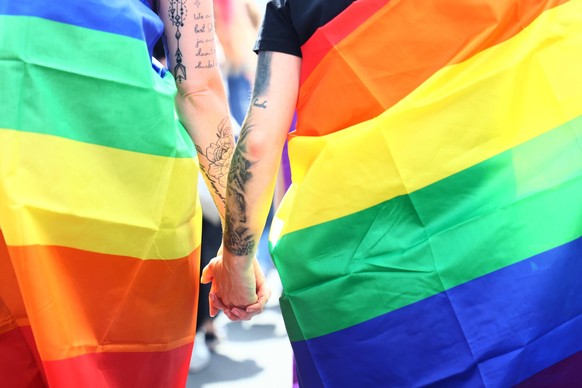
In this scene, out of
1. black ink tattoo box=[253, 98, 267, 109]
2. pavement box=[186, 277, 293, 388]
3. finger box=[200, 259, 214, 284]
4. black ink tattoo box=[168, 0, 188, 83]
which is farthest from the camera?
pavement box=[186, 277, 293, 388]

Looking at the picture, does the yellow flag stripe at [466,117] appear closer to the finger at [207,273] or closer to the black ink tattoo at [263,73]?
the black ink tattoo at [263,73]

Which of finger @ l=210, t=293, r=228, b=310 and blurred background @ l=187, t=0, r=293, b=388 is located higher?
finger @ l=210, t=293, r=228, b=310

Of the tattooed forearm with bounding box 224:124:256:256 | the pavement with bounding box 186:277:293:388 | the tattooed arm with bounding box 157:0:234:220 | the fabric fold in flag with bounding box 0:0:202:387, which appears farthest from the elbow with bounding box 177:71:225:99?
the pavement with bounding box 186:277:293:388

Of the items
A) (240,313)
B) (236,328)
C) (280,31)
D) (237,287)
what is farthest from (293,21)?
(236,328)

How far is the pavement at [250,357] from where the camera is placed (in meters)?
3.65

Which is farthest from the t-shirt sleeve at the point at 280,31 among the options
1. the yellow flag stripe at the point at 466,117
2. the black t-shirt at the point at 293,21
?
the yellow flag stripe at the point at 466,117

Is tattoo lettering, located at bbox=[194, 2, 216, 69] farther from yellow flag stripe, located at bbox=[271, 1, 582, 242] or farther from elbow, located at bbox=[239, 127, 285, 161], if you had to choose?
yellow flag stripe, located at bbox=[271, 1, 582, 242]

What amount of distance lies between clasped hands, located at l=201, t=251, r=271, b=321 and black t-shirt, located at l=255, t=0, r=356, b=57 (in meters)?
0.57

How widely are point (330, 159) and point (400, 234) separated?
23 centimetres

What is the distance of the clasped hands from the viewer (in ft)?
7.21

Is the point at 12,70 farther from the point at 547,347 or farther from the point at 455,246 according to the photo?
the point at 547,347

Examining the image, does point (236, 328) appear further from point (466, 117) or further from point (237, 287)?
point (466, 117)

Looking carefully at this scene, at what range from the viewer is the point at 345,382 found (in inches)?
74.4

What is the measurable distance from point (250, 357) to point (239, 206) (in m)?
2.02
